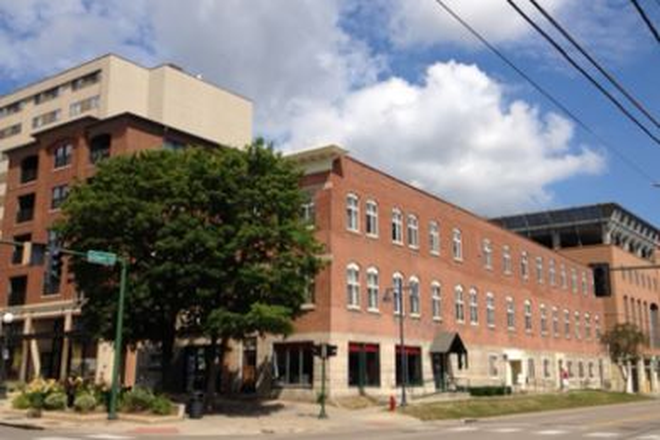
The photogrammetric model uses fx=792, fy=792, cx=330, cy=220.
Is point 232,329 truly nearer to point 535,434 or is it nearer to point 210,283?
point 210,283

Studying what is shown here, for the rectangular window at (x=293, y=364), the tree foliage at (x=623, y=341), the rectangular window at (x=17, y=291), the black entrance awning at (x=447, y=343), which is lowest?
the rectangular window at (x=293, y=364)

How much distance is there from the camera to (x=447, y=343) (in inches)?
1903

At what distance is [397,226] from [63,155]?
25.7 meters

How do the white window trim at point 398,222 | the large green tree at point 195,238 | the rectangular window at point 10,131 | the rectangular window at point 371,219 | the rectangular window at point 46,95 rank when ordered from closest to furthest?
the large green tree at point 195,238
the rectangular window at point 371,219
the white window trim at point 398,222
the rectangular window at point 46,95
the rectangular window at point 10,131

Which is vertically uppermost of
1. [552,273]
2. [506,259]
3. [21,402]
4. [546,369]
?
[552,273]

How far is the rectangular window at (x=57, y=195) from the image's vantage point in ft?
183

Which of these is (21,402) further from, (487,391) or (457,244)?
(457,244)

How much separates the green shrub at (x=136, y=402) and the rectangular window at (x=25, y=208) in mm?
31693

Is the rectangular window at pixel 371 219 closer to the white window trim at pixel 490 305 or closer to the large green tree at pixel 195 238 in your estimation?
the large green tree at pixel 195 238

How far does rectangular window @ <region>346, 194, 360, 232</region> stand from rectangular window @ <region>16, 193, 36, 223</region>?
27.4 m

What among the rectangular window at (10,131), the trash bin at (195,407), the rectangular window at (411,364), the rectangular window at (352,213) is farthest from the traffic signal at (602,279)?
the rectangular window at (10,131)

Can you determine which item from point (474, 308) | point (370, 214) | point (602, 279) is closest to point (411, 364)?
point (370, 214)

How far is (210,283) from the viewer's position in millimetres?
33000

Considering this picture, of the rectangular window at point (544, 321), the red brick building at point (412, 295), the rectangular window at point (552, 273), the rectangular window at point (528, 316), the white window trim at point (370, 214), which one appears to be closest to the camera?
the red brick building at point (412, 295)
